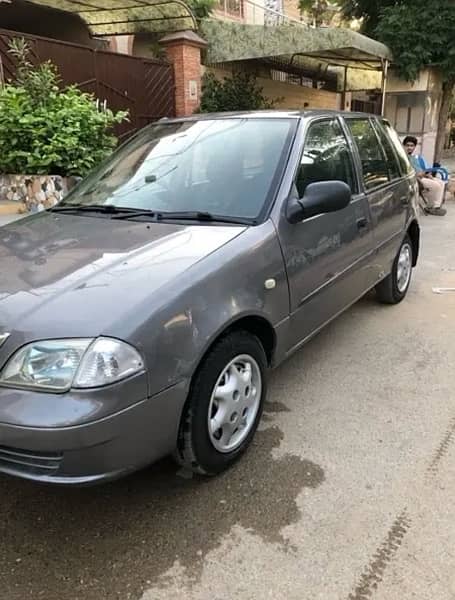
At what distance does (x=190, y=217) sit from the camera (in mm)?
2945

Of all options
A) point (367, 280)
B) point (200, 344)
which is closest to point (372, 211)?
point (367, 280)

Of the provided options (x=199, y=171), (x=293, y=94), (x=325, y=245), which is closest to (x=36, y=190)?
(x=199, y=171)

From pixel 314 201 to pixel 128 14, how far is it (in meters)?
10.9

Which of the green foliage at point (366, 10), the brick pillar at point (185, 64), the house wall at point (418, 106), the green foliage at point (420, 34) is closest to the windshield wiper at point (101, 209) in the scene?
the brick pillar at point (185, 64)

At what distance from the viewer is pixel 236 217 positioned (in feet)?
9.53

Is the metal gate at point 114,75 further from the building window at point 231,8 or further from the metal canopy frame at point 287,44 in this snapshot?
the building window at point 231,8

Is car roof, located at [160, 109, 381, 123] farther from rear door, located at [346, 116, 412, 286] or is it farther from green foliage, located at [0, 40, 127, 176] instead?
green foliage, located at [0, 40, 127, 176]

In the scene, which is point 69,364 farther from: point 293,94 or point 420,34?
point 293,94

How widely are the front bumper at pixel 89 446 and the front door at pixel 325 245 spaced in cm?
120

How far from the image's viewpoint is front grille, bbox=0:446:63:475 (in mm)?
1983

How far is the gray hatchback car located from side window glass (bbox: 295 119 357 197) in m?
0.02

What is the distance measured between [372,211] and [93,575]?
3.07m

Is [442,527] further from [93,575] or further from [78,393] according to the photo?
[78,393]

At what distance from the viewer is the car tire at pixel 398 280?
16.2ft
